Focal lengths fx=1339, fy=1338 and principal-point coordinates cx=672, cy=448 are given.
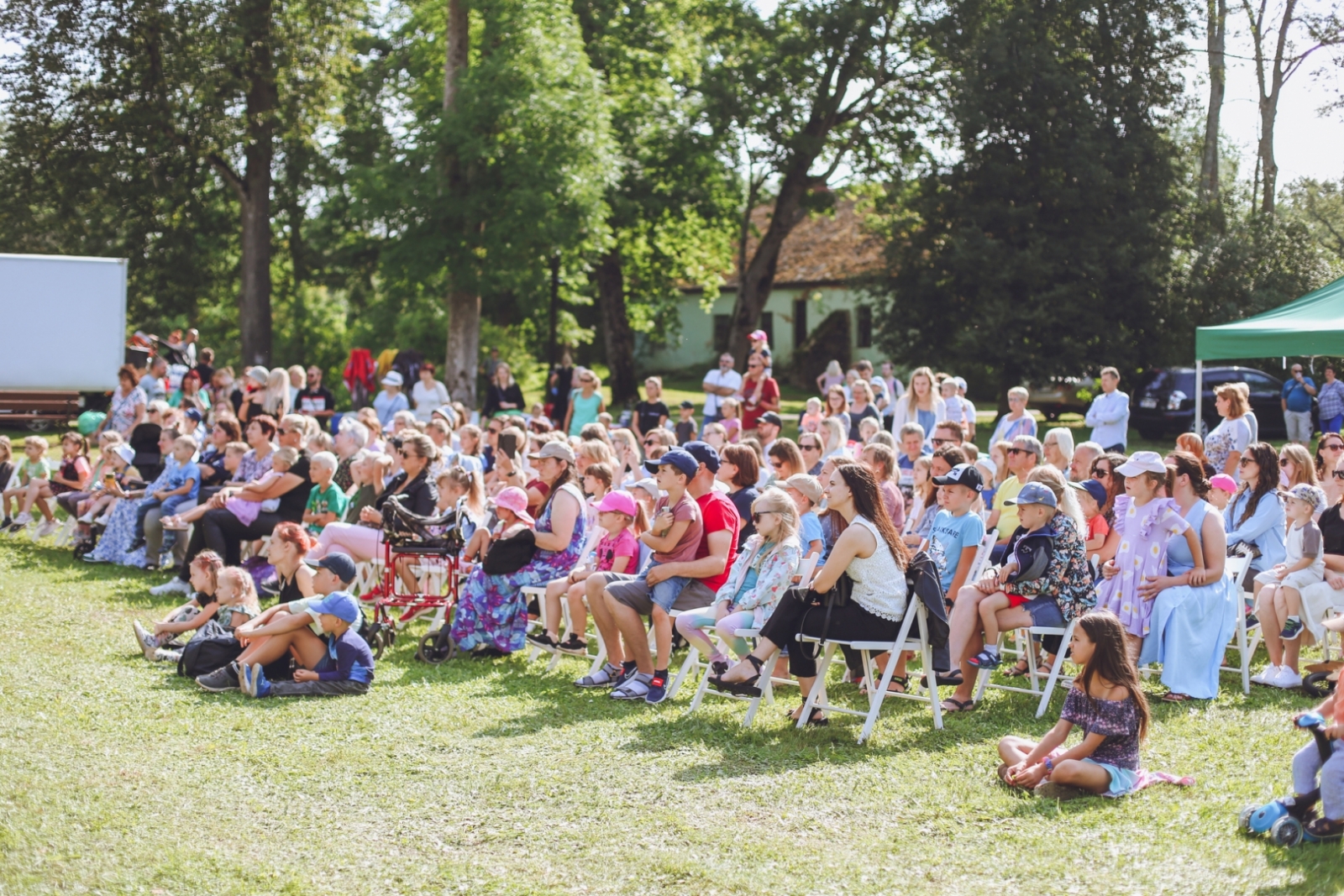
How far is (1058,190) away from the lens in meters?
25.5

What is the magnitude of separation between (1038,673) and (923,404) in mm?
5674

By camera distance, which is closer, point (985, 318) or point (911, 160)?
point (985, 318)

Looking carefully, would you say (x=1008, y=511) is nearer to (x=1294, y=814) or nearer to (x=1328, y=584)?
(x=1328, y=584)

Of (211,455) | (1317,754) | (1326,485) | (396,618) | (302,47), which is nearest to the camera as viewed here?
(1317,754)

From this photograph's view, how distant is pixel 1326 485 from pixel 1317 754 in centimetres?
425

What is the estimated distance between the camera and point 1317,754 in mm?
5195

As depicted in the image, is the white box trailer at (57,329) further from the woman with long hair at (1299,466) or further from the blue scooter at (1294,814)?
the blue scooter at (1294,814)

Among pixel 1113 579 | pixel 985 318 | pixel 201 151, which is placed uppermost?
pixel 201 151

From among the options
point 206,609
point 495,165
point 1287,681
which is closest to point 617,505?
point 206,609

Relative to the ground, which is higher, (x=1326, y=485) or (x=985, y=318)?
(x=985, y=318)

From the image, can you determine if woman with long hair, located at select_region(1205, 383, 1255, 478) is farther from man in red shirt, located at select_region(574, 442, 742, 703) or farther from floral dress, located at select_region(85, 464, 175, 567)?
floral dress, located at select_region(85, 464, 175, 567)

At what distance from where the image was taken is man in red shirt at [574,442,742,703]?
26.2ft

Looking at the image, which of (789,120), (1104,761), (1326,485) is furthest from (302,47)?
(1104,761)

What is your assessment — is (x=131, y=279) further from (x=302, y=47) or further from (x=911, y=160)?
(x=911, y=160)
